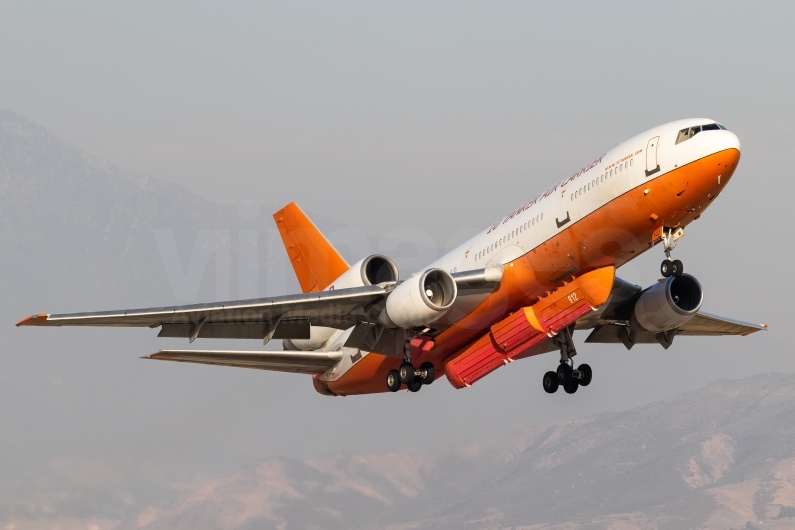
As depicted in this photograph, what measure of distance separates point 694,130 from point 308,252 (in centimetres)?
1744

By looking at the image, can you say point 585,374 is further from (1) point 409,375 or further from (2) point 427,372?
(1) point 409,375

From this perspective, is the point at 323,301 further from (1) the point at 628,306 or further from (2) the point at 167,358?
(1) the point at 628,306

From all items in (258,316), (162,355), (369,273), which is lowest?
(162,355)

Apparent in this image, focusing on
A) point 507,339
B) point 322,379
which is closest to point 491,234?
point 507,339

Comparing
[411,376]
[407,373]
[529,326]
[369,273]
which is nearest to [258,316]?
[369,273]

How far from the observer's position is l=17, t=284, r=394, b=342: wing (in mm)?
30109

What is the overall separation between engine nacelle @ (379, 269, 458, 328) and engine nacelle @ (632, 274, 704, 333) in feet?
28.0

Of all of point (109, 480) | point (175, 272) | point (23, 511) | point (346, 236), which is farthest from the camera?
point (23, 511)

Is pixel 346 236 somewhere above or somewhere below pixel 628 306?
above

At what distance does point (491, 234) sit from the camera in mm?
32875

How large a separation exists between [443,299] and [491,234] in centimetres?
328

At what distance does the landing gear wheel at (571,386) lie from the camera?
36.5m

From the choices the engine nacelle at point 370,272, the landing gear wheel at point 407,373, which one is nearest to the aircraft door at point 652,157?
the engine nacelle at point 370,272

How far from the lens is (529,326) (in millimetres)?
31609
